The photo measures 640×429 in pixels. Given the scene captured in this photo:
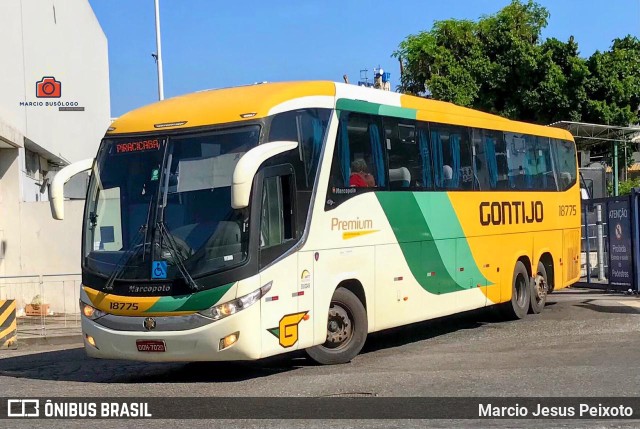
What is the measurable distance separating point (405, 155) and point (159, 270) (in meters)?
4.54

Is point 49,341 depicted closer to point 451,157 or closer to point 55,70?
point 451,157

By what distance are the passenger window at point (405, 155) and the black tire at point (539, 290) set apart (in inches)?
186

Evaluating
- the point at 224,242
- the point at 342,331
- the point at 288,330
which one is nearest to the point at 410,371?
the point at 342,331

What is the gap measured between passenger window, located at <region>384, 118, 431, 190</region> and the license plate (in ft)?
13.8

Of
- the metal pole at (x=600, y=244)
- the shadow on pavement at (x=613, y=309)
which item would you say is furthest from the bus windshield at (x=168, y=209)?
the metal pole at (x=600, y=244)

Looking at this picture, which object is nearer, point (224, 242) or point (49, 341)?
point (224, 242)

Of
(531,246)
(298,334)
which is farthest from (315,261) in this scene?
(531,246)

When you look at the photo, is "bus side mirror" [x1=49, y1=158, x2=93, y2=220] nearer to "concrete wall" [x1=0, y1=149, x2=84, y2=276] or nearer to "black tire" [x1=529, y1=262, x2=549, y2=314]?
"concrete wall" [x1=0, y1=149, x2=84, y2=276]

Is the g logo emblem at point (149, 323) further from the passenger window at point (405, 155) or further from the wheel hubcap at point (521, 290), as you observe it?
the wheel hubcap at point (521, 290)

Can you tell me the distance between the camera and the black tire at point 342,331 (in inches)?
444

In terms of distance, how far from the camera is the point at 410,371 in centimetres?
1067

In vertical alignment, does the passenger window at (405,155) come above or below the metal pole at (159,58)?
below

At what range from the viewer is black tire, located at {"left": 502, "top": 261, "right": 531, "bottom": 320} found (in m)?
16.2

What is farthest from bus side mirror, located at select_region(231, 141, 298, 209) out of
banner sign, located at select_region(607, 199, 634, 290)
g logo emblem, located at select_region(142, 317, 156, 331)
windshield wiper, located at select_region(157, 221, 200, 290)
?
banner sign, located at select_region(607, 199, 634, 290)
